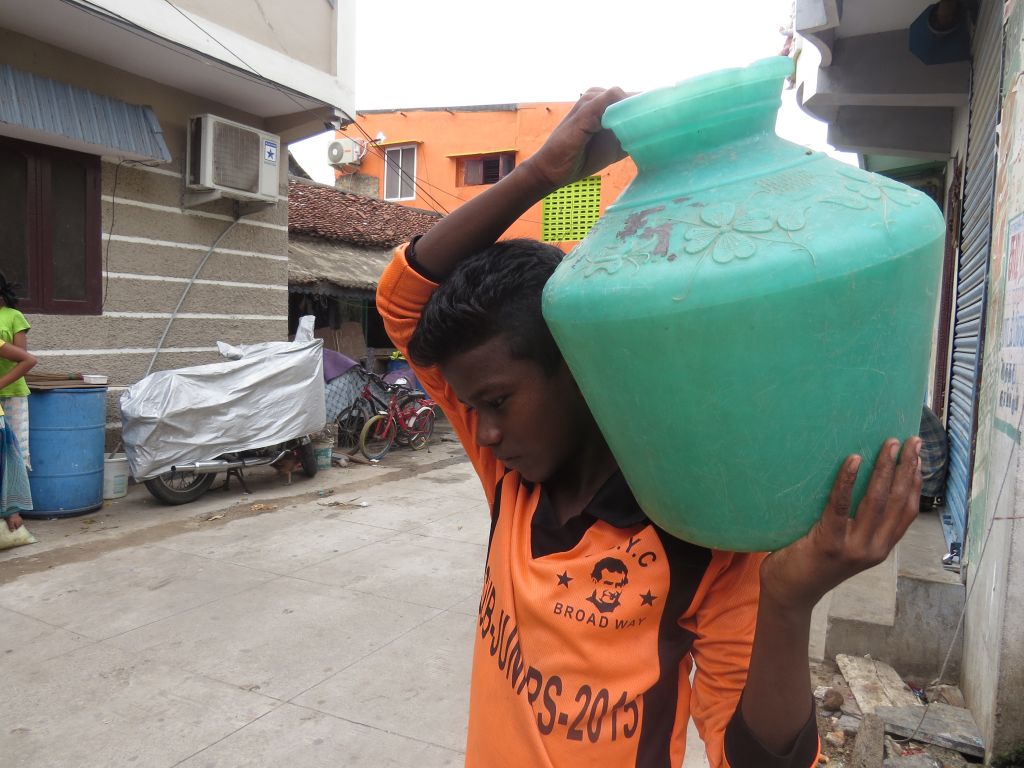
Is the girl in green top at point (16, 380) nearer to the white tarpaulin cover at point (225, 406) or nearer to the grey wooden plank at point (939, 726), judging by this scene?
the white tarpaulin cover at point (225, 406)

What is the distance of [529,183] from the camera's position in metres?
0.98

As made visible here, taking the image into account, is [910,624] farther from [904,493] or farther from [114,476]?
[114,476]

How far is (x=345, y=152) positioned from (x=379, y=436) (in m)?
11.3

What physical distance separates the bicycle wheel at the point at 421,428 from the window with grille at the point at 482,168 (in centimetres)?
969

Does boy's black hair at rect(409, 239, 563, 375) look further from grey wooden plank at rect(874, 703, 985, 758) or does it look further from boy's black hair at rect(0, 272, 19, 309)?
boy's black hair at rect(0, 272, 19, 309)

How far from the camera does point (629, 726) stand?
0.90 m

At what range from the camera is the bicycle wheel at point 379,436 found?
8.54 meters

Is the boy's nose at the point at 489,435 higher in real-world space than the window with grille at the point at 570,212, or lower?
lower

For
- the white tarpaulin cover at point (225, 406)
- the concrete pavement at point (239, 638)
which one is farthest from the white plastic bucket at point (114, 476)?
the white tarpaulin cover at point (225, 406)

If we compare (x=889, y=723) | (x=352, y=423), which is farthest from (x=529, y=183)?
(x=352, y=423)

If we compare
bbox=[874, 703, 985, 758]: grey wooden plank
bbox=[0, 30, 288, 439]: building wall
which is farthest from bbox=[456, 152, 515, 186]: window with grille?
bbox=[874, 703, 985, 758]: grey wooden plank

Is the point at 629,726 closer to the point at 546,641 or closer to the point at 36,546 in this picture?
the point at 546,641

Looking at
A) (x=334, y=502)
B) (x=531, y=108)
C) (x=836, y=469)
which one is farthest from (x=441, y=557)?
(x=531, y=108)

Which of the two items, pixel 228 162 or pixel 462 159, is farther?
pixel 462 159
